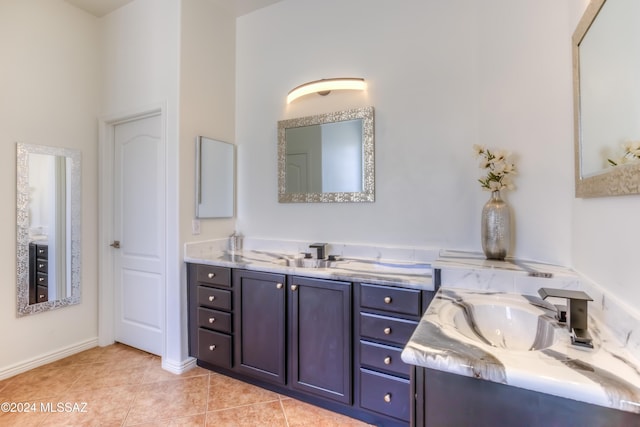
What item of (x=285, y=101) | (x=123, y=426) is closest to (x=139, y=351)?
(x=123, y=426)

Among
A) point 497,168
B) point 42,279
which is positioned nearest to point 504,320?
point 497,168

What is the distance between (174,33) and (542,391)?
2967 millimetres

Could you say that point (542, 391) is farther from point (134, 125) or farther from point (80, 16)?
point (80, 16)

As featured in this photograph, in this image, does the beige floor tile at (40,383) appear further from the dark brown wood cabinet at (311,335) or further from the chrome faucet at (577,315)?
the chrome faucet at (577,315)

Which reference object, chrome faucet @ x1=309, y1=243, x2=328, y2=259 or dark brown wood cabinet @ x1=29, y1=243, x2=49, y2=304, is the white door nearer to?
dark brown wood cabinet @ x1=29, y1=243, x2=49, y2=304

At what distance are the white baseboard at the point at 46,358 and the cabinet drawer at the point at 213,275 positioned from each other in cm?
140

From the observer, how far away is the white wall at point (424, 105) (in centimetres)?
164

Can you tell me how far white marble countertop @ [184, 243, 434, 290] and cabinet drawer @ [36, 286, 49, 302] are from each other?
49.3 inches

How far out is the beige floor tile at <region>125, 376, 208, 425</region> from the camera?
1806mm

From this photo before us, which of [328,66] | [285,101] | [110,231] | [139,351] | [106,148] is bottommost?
[139,351]

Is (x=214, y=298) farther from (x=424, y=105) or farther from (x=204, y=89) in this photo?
(x=424, y=105)

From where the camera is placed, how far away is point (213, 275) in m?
2.20

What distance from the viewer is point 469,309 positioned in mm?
1248

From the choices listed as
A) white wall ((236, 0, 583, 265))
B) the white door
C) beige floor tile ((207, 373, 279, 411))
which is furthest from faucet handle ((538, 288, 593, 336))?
the white door
